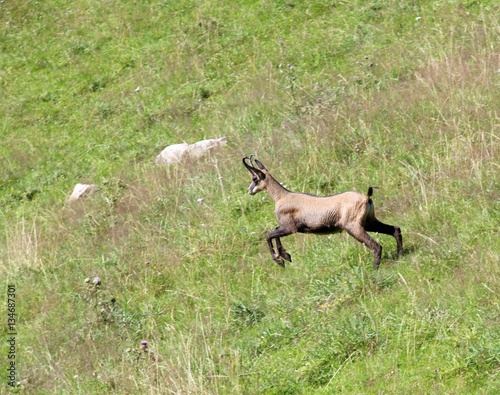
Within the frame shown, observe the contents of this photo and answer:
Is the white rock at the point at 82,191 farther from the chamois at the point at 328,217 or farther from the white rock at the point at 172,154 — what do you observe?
the chamois at the point at 328,217

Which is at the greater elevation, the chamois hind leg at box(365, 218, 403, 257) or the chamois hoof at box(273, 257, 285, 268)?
the chamois hind leg at box(365, 218, 403, 257)

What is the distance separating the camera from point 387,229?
27.3ft

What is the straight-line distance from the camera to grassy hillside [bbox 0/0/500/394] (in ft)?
23.4

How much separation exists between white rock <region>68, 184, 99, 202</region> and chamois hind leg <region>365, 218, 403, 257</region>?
21.3 feet

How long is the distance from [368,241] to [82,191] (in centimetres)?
684

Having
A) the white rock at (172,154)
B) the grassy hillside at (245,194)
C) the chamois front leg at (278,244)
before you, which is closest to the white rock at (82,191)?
the grassy hillside at (245,194)

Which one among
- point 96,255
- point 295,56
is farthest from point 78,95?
point 96,255

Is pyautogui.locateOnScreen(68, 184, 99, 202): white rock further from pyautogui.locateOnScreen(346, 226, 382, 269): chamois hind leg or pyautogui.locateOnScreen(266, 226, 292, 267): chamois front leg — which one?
pyautogui.locateOnScreen(346, 226, 382, 269): chamois hind leg

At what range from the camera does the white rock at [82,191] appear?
1377 centimetres

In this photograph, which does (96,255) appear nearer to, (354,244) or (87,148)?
(354,244)

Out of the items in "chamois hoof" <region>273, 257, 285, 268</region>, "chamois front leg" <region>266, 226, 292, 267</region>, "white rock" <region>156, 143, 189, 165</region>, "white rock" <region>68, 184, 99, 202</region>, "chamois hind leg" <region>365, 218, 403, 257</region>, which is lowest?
"white rock" <region>68, 184, 99, 202</region>

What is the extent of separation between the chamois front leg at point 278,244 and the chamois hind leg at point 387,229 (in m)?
0.87

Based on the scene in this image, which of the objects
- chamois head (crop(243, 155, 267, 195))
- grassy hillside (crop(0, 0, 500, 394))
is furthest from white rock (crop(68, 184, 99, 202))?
chamois head (crop(243, 155, 267, 195))

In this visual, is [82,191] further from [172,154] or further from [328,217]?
[328,217]
